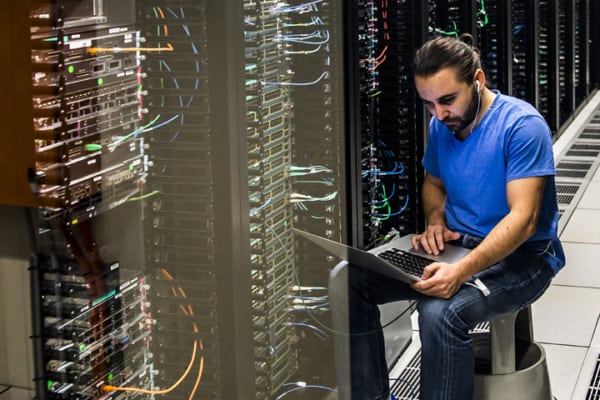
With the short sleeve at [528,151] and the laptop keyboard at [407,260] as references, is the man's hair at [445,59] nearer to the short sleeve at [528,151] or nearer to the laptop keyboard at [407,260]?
the short sleeve at [528,151]

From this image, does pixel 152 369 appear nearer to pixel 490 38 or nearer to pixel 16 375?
pixel 16 375

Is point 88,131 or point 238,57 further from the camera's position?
point 238,57

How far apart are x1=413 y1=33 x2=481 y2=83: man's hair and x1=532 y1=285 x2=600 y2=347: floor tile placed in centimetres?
165

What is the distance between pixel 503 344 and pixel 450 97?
2.39 ft

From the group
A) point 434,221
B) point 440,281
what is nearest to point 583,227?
point 434,221

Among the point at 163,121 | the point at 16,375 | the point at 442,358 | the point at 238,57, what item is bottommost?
the point at 442,358

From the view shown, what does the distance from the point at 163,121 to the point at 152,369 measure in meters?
0.56

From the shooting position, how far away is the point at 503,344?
8.86ft

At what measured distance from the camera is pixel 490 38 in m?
5.97

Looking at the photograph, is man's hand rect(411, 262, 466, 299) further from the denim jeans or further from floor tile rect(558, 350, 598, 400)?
floor tile rect(558, 350, 598, 400)

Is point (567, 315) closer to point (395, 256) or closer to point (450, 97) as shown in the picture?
point (395, 256)

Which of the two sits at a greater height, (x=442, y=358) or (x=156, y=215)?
(x=156, y=215)

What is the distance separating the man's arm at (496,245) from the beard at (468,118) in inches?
9.8

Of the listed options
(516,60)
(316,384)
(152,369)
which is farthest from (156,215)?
(516,60)
